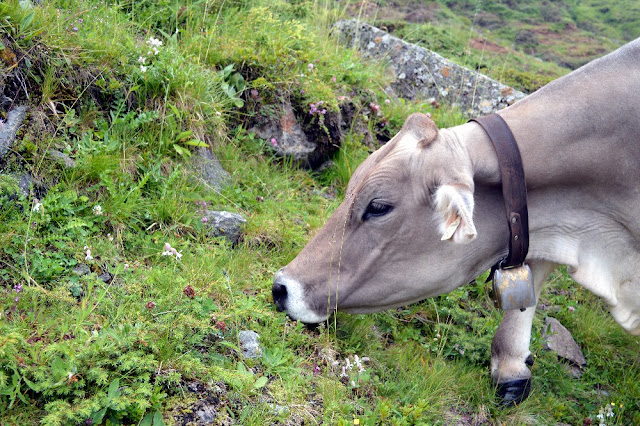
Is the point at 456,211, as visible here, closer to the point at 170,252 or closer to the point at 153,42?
the point at 170,252

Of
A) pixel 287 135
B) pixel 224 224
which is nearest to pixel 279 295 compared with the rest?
pixel 224 224

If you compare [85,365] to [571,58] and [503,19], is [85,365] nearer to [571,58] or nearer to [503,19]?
[571,58]

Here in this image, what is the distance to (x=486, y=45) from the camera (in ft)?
37.6

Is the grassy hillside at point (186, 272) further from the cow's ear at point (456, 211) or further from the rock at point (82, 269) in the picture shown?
the cow's ear at point (456, 211)

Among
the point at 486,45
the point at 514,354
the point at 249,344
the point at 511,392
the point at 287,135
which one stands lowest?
the point at 486,45

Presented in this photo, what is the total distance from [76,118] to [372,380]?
2.90 m

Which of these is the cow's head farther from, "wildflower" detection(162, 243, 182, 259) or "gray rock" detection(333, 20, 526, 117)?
"gray rock" detection(333, 20, 526, 117)

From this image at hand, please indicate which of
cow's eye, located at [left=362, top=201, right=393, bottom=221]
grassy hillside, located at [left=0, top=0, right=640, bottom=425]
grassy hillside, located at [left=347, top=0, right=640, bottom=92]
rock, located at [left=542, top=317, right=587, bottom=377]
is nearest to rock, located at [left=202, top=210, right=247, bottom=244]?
grassy hillside, located at [left=0, top=0, right=640, bottom=425]

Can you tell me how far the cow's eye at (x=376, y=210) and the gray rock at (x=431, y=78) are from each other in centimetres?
463

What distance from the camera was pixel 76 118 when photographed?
4570 mm

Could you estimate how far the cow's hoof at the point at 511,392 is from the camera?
4105 millimetres

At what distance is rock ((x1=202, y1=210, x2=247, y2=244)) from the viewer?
455cm

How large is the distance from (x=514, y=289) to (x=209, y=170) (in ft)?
8.93

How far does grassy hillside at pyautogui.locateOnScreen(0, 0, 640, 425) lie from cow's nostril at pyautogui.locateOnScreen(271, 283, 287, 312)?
0.35ft
